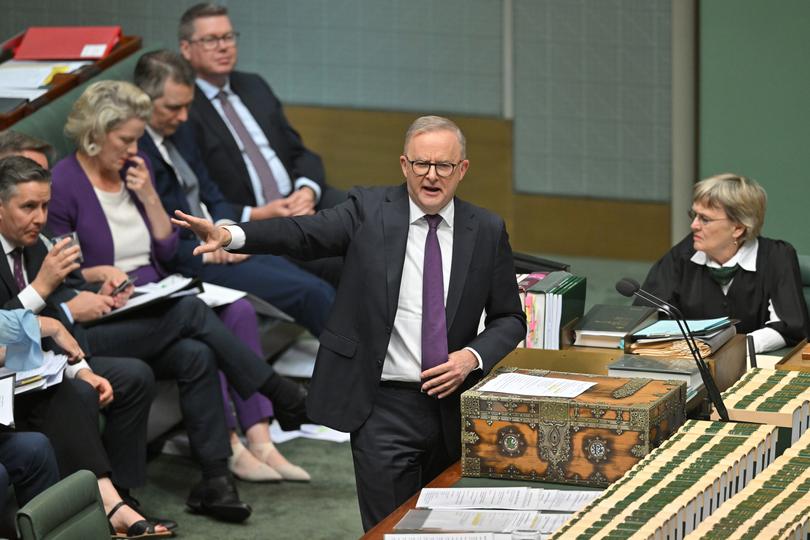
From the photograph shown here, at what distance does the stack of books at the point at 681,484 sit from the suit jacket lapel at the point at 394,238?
0.79 metres

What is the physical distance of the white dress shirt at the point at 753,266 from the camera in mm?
4277

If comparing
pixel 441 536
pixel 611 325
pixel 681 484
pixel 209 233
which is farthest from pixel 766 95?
pixel 441 536

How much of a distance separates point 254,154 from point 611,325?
2586 millimetres

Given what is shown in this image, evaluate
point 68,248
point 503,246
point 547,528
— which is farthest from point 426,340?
point 68,248

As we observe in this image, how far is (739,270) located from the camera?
442cm

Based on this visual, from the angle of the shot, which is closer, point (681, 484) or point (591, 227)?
point (681, 484)

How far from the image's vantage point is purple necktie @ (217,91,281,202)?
6164 millimetres

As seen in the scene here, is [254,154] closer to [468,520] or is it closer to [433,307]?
[433,307]

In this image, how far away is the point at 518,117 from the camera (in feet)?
24.6

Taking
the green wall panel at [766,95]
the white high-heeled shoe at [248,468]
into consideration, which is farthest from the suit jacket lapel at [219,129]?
the green wall panel at [766,95]

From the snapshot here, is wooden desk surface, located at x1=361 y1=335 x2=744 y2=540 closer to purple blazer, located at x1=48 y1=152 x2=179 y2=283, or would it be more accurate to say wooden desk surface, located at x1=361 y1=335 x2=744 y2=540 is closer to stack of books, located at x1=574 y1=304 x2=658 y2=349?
stack of books, located at x1=574 y1=304 x2=658 y2=349

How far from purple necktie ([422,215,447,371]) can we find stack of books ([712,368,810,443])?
27.6 inches

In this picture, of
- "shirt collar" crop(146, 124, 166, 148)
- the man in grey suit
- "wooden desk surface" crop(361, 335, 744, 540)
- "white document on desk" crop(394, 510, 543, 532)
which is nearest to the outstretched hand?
"white document on desk" crop(394, 510, 543, 532)

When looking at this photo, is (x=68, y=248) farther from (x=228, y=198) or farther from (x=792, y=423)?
(x=792, y=423)
